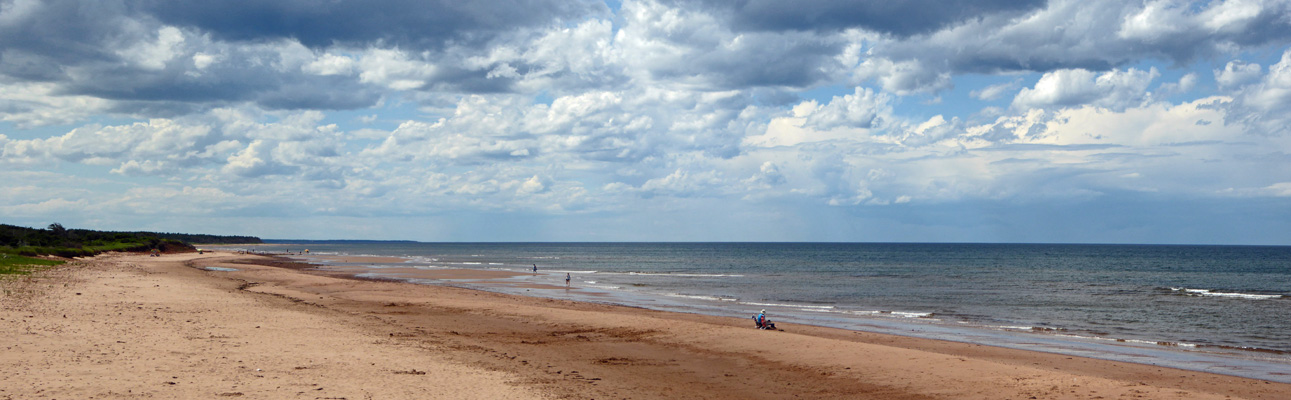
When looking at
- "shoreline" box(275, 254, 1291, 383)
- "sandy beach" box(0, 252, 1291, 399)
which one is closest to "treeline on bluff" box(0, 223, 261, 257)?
"sandy beach" box(0, 252, 1291, 399)

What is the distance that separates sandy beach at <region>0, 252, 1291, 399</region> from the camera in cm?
1169

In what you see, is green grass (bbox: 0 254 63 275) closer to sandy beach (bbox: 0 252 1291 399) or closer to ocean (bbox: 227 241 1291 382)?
sandy beach (bbox: 0 252 1291 399)

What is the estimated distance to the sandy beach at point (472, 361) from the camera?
11688 mm

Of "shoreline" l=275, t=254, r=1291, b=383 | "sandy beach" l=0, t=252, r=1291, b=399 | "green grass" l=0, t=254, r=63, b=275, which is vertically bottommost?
"shoreline" l=275, t=254, r=1291, b=383

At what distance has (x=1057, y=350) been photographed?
901 inches

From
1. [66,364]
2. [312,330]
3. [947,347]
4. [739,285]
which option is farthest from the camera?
[739,285]

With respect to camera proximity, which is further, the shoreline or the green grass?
→ the green grass

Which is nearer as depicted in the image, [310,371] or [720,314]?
[310,371]

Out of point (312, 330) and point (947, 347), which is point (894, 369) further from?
point (312, 330)

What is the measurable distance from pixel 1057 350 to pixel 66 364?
81.5ft

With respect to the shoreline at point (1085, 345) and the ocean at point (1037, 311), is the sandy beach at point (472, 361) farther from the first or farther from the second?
the ocean at point (1037, 311)

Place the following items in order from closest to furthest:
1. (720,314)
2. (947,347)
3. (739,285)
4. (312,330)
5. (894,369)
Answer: (894,369)
(312,330)
(947,347)
(720,314)
(739,285)

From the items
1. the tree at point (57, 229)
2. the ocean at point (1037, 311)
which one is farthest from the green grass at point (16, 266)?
the tree at point (57, 229)

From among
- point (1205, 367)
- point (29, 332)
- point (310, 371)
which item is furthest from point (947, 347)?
point (29, 332)
